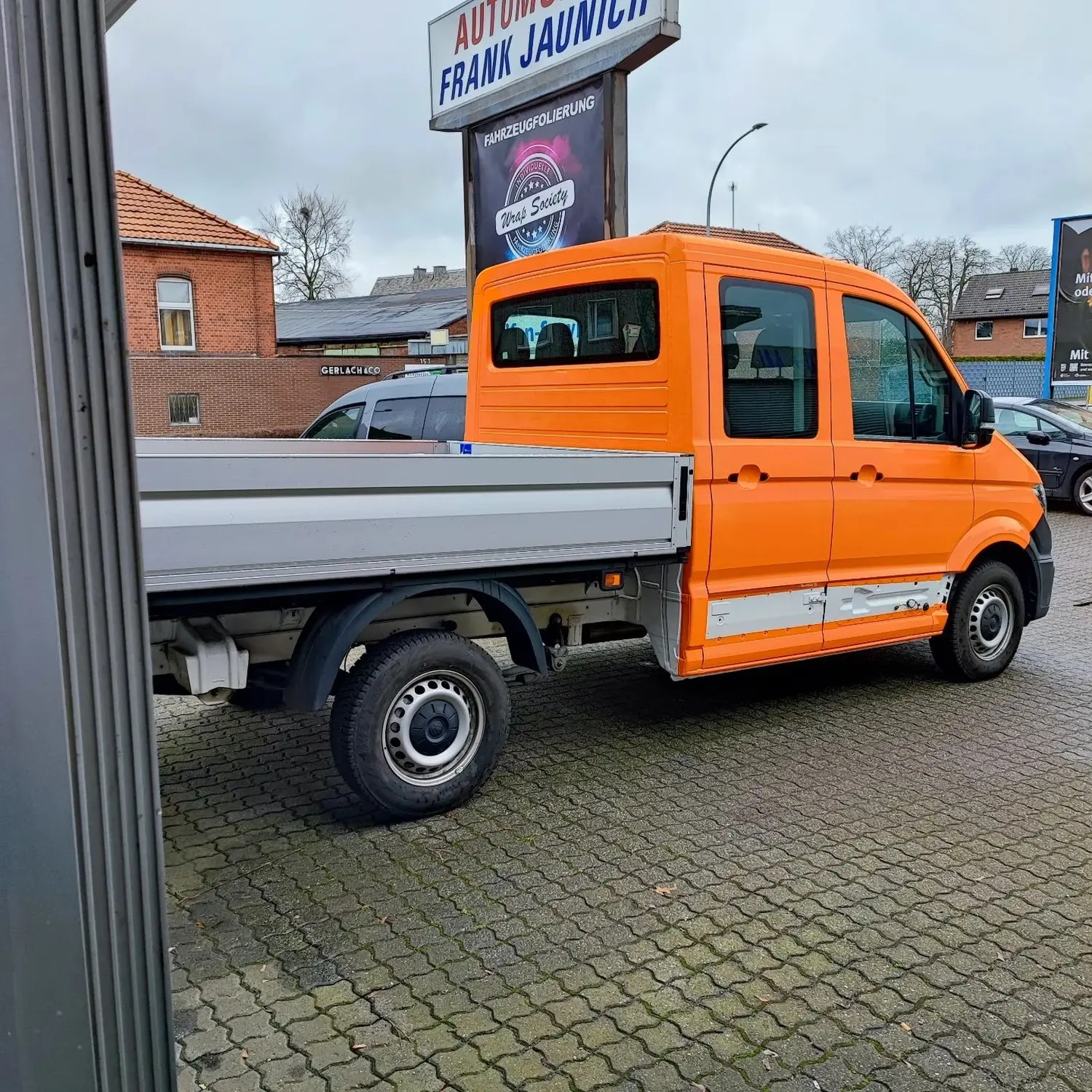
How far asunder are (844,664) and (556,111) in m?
4.98

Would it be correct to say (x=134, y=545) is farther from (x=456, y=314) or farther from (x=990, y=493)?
(x=456, y=314)

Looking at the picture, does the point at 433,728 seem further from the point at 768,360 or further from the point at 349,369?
the point at 349,369

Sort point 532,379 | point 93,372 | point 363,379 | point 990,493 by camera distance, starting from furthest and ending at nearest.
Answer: point 363,379 → point 990,493 → point 532,379 → point 93,372

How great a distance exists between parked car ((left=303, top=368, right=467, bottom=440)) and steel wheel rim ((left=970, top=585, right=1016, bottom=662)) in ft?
15.1

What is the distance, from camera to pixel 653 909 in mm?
3609

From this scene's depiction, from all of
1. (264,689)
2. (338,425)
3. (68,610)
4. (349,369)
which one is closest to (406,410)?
(338,425)

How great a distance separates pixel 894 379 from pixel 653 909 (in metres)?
3.34

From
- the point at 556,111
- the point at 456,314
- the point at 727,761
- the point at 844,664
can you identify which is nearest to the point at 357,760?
the point at 727,761

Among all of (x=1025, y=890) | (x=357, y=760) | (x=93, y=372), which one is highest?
(x=93, y=372)

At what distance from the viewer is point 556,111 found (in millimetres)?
8328

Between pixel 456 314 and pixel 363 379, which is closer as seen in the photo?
pixel 363 379

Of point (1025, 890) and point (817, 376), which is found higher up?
point (817, 376)

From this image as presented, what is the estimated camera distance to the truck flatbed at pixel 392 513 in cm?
335

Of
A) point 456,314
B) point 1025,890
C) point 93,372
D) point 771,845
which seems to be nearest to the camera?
point 93,372
